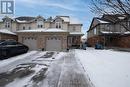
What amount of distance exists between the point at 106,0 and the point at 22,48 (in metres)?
21.3

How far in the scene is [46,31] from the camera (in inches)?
1315

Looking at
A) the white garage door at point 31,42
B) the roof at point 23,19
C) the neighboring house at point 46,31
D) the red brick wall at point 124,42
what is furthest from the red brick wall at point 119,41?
the white garage door at point 31,42

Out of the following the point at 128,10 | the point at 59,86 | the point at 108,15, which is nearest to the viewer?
the point at 128,10

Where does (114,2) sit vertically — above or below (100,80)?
above

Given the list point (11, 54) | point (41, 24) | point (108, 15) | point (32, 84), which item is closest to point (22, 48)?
point (11, 54)

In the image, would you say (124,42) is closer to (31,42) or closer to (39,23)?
(39,23)

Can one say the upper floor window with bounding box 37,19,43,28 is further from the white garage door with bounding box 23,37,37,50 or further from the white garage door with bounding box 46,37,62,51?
the white garage door with bounding box 46,37,62,51

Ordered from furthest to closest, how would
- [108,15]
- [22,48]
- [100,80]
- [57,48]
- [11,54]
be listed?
[57,48], [22,48], [11,54], [100,80], [108,15]

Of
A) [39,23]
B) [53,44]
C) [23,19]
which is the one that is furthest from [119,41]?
[23,19]

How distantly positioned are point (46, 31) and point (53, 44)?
2.34 m

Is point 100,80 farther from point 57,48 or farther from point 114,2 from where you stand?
point 57,48

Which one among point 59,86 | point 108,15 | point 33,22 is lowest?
point 59,86

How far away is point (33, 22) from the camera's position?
38.1 metres

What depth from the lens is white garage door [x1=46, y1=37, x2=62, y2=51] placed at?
33.2 meters
